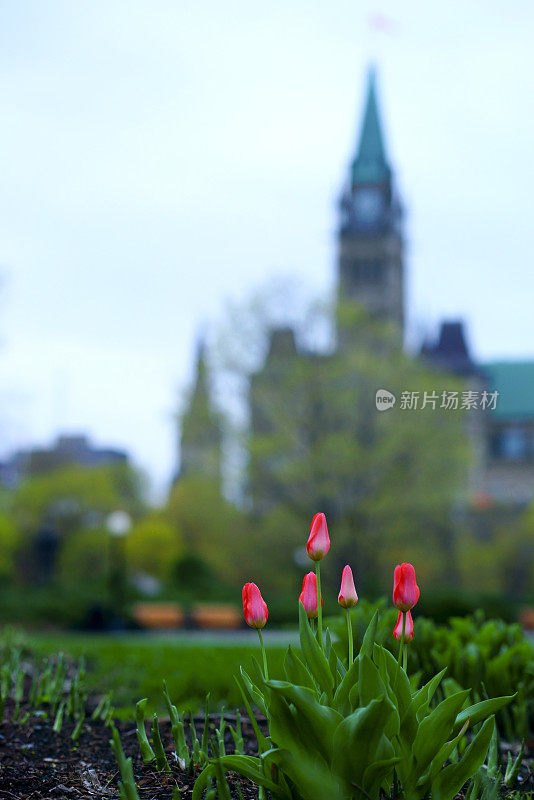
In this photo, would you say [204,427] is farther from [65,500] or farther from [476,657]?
[476,657]

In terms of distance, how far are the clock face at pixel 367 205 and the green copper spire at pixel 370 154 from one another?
1327mm

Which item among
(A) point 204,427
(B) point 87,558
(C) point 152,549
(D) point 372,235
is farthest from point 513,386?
(A) point 204,427

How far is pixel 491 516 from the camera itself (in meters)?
36.4

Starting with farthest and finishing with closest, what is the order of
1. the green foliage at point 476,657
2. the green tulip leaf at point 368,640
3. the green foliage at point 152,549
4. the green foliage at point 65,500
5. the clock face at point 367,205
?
the clock face at point 367,205 < the green foliage at point 65,500 < the green foliage at point 152,549 < the green foliage at point 476,657 < the green tulip leaf at point 368,640

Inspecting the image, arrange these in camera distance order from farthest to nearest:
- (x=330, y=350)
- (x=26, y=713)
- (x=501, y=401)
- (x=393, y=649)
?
(x=501, y=401)
(x=330, y=350)
(x=393, y=649)
(x=26, y=713)

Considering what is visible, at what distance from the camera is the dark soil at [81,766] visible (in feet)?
9.38

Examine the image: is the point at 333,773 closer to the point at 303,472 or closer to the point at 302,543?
the point at 303,472

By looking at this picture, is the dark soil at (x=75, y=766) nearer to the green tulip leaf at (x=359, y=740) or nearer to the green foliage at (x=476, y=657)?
the green tulip leaf at (x=359, y=740)

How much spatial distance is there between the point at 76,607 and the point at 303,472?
8664 mm

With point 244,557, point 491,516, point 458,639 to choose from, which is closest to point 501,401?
point 491,516

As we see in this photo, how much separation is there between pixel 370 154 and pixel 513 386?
19307 millimetres

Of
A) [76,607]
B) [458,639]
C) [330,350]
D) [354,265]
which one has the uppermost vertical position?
[354,265]

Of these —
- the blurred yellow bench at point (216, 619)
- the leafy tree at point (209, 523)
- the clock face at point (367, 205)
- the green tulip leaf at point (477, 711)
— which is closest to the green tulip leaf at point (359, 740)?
the green tulip leaf at point (477, 711)

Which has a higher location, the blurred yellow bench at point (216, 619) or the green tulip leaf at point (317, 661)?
the green tulip leaf at point (317, 661)
